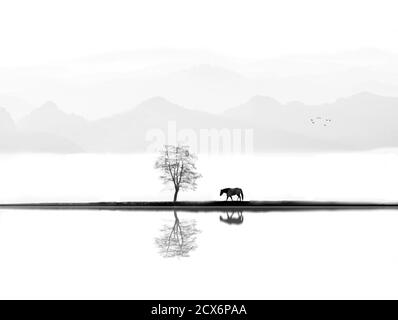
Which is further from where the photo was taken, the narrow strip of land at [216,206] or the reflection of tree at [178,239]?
the narrow strip of land at [216,206]

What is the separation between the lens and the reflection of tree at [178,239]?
29031 millimetres

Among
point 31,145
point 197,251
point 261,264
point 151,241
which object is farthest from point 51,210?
point 31,145

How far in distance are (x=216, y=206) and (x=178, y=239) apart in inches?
838

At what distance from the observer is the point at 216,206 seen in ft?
178

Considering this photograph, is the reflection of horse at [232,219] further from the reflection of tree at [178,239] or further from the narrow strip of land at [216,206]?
the narrow strip of land at [216,206]

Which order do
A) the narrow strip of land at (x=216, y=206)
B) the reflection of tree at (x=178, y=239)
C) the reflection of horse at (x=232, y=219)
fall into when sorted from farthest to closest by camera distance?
the narrow strip of land at (x=216, y=206) → the reflection of horse at (x=232, y=219) → the reflection of tree at (x=178, y=239)

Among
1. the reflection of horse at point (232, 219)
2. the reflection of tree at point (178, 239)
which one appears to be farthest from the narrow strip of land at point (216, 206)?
the reflection of tree at point (178, 239)

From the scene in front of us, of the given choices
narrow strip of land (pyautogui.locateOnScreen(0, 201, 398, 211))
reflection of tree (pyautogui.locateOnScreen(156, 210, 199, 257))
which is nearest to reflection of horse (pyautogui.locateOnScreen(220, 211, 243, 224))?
reflection of tree (pyautogui.locateOnScreen(156, 210, 199, 257))

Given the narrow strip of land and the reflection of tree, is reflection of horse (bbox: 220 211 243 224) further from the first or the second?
the narrow strip of land

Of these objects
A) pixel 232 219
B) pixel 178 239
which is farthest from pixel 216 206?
pixel 178 239

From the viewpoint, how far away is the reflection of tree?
2903 cm

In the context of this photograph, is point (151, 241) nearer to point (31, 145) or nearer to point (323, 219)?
point (323, 219)

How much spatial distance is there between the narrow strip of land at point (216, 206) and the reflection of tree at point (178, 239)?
13.2 m

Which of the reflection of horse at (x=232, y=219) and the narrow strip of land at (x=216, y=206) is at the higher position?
the narrow strip of land at (x=216, y=206)
